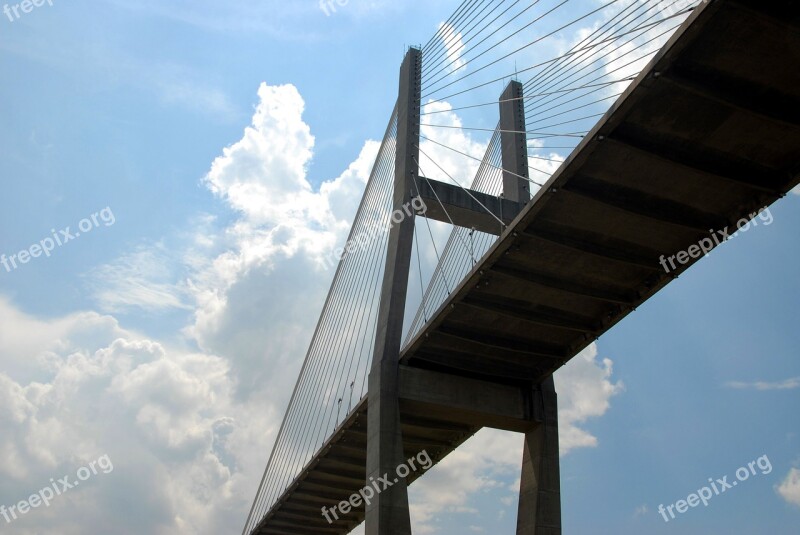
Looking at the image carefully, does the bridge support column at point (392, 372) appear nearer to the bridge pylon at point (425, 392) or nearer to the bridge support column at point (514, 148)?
the bridge pylon at point (425, 392)

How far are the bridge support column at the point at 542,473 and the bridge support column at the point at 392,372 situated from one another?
3701 mm

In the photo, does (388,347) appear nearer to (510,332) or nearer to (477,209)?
(510,332)

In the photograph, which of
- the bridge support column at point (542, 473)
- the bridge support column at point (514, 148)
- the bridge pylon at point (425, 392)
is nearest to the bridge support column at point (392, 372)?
the bridge pylon at point (425, 392)

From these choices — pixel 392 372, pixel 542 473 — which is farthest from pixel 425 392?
pixel 542 473

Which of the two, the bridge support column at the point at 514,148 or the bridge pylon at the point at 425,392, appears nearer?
the bridge pylon at the point at 425,392

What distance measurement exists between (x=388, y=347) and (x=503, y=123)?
9259mm

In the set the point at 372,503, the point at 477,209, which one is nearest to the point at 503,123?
the point at 477,209

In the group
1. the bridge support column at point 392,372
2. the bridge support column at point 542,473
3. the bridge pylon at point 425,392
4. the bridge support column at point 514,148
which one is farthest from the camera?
the bridge support column at point 514,148

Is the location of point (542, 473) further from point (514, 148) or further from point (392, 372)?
point (514, 148)

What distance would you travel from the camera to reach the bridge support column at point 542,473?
2078 centimetres

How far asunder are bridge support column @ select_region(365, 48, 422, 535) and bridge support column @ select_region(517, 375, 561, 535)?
146 inches

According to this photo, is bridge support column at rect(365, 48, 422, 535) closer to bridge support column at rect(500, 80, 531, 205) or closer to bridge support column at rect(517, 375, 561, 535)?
bridge support column at rect(500, 80, 531, 205)

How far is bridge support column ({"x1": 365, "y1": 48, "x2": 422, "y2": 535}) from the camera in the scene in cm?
1970

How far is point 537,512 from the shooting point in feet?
68.0
